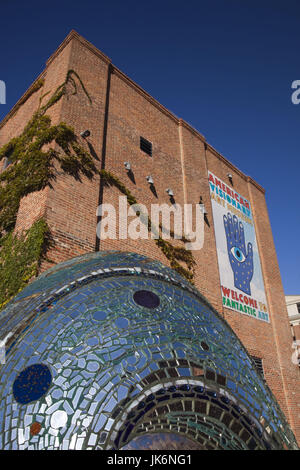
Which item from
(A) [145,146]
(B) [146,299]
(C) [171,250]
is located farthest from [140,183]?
(B) [146,299]

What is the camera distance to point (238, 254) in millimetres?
11625

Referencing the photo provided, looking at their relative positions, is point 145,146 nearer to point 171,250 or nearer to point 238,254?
point 171,250

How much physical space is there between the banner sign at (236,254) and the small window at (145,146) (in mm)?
2865

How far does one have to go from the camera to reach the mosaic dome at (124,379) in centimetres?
138

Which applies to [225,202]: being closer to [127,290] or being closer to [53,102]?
[53,102]

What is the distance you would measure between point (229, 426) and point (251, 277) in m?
10.6

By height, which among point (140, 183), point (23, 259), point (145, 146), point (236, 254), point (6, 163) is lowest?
point (23, 259)

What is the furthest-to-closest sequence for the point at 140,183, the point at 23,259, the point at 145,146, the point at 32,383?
the point at 145,146 → the point at 140,183 → the point at 23,259 → the point at 32,383

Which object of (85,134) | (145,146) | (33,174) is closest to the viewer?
(33,174)

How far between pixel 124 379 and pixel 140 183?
25.5 ft

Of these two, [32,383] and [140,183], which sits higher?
[140,183]

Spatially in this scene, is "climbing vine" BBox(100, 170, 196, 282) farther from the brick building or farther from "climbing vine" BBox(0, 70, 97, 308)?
"climbing vine" BBox(0, 70, 97, 308)

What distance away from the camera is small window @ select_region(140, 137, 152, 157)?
9.74 m
